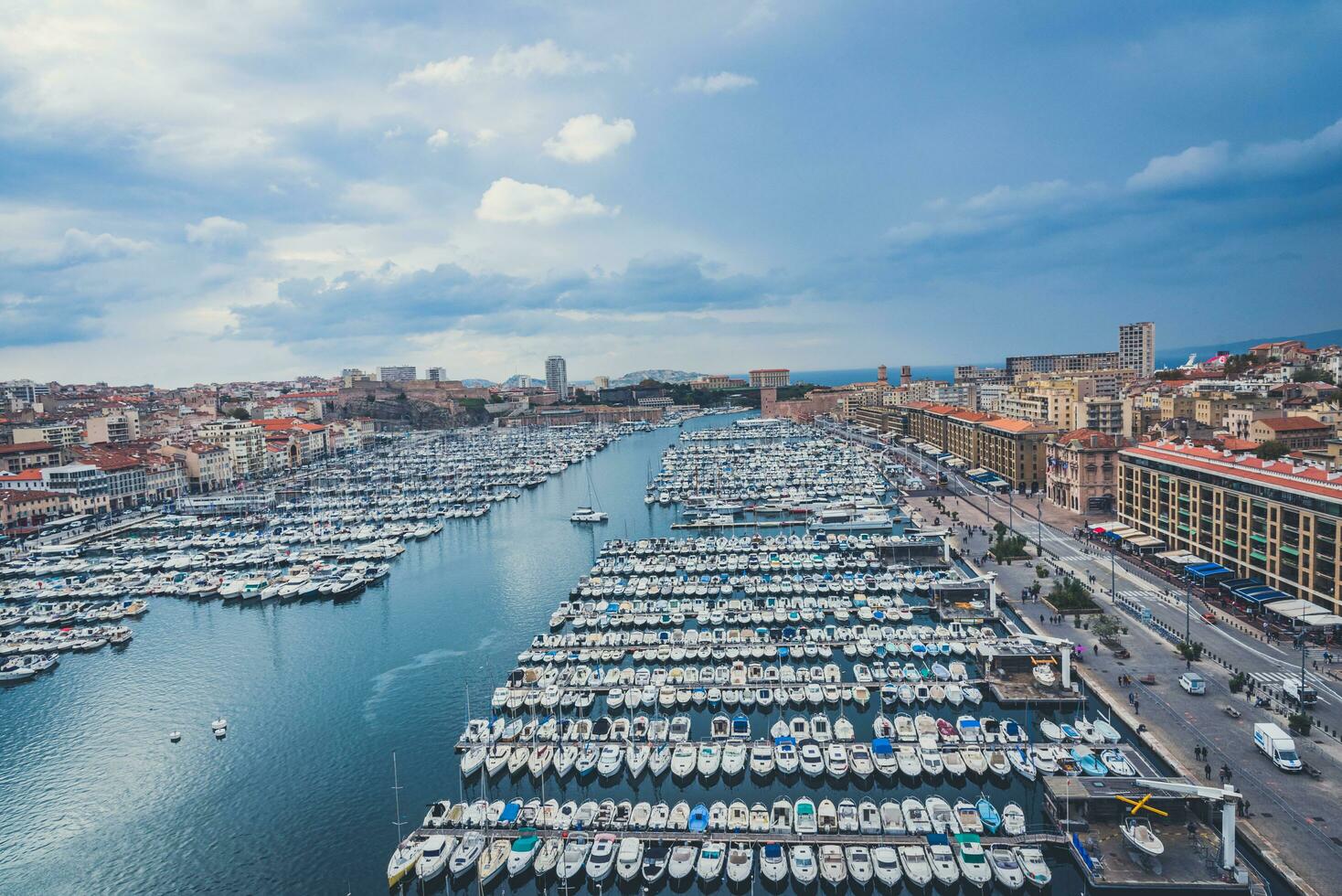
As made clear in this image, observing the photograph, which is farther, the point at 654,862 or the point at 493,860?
the point at 493,860

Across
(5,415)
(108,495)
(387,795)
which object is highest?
(5,415)

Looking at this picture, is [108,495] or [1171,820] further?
[108,495]

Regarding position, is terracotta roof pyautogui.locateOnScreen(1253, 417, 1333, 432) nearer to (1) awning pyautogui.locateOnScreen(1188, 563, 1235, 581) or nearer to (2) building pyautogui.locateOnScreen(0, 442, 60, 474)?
(1) awning pyautogui.locateOnScreen(1188, 563, 1235, 581)

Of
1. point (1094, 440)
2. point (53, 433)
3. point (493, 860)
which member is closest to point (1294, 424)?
point (1094, 440)

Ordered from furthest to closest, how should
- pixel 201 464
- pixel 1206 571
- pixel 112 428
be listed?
1. pixel 112 428
2. pixel 201 464
3. pixel 1206 571

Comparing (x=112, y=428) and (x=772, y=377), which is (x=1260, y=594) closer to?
(x=112, y=428)

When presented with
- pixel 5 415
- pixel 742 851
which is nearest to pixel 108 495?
pixel 5 415

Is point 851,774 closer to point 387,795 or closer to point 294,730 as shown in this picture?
point 387,795
